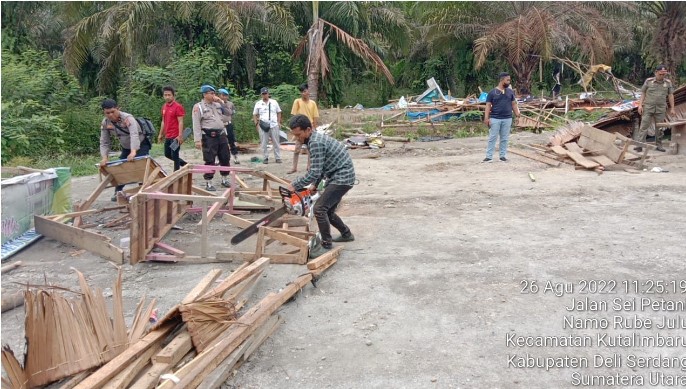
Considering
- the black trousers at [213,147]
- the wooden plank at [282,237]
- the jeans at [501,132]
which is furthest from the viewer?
the jeans at [501,132]

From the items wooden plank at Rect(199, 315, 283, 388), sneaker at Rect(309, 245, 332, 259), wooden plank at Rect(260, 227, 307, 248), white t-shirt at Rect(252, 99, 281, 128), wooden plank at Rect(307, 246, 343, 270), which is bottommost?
wooden plank at Rect(199, 315, 283, 388)

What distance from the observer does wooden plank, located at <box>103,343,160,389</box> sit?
10.3ft

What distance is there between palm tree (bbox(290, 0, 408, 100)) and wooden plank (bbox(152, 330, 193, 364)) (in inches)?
577

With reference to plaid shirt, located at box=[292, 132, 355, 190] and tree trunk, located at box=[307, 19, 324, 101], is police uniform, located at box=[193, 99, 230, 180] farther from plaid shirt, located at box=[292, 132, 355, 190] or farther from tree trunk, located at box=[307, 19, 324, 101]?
tree trunk, located at box=[307, 19, 324, 101]

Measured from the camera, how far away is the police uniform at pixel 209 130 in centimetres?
862

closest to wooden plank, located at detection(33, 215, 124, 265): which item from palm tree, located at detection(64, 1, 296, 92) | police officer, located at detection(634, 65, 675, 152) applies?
police officer, located at detection(634, 65, 675, 152)

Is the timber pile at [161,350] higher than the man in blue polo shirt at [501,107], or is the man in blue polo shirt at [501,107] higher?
the man in blue polo shirt at [501,107]

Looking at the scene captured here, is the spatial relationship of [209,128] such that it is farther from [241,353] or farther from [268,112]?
[241,353]

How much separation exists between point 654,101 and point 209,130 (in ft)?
29.6

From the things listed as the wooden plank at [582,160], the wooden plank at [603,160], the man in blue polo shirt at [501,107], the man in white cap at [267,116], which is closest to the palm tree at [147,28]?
the man in white cap at [267,116]

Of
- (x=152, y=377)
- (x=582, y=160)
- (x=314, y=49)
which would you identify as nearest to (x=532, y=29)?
(x=314, y=49)

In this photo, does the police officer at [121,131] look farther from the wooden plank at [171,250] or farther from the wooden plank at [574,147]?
the wooden plank at [574,147]

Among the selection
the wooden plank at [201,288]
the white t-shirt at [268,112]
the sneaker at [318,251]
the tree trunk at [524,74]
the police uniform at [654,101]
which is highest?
the tree trunk at [524,74]

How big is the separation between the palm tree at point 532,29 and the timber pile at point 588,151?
23.7 ft
